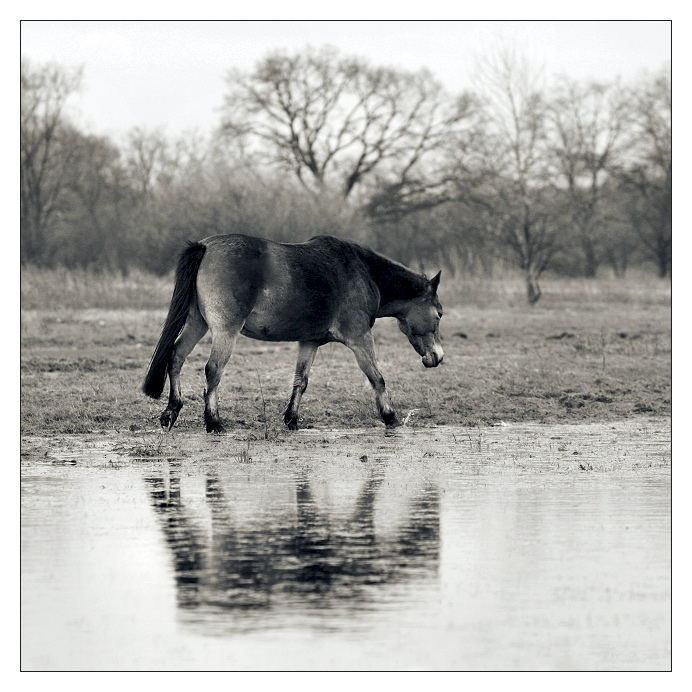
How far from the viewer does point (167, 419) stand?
36.9 feet

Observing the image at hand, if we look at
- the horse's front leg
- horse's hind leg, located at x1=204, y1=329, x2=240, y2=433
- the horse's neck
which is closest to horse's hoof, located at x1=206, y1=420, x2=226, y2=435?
horse's hind leg, located at x1=204, y1=329, x2=240, y2=433

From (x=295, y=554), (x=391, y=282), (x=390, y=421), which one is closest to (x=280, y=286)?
(x=391, y=282)

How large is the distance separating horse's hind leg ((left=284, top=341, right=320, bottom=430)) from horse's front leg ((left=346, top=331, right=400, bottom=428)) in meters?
0.39

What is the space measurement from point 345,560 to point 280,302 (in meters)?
5.30

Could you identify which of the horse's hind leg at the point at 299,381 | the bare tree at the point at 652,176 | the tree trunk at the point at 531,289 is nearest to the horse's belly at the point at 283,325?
the horse's hind leg at the point at 299,381

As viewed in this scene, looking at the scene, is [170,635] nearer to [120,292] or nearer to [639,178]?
[120,292]

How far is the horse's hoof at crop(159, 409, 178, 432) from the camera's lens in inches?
443

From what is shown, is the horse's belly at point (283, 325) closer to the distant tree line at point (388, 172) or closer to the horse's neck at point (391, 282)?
the horse's neck at point (391, 282)

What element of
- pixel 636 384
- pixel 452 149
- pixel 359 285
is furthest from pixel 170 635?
pixel 452 149

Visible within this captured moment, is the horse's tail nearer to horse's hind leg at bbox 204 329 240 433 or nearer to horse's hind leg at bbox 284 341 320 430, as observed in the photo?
horse's hind leg at bbox 204 329 240 433

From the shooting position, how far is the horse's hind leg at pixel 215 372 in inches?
440

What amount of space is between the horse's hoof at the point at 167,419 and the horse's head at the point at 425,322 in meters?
2.74

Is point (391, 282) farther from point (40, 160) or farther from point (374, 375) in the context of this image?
point (40, 160)

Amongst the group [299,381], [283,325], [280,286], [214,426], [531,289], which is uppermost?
[531,289]
